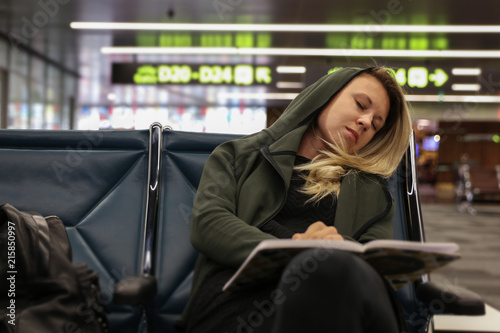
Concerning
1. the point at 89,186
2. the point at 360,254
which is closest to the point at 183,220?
the point at 89,186

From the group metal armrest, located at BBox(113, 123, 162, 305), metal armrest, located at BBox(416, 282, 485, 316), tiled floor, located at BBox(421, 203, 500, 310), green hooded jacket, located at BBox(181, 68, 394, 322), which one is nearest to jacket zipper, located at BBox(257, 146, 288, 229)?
green hooded jacket, located at BBox(181, 68, 394, 322)

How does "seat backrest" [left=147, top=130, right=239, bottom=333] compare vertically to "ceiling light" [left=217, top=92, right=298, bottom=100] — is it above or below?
below

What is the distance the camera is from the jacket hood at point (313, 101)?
168cm

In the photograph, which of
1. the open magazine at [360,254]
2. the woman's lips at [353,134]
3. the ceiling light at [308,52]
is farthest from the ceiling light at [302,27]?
the open magazine at [360,254]

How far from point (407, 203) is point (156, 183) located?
0.93 m

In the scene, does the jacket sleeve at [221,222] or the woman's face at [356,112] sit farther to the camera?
the woman's face at [356,112]

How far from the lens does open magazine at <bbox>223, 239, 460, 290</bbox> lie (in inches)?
38.4

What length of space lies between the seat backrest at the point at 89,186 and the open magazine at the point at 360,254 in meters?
0.79

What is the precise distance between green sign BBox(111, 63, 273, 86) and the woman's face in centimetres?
751

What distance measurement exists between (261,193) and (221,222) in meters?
0.21

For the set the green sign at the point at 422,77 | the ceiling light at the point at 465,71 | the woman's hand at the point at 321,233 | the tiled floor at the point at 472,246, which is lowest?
the tiled floor at the point at 472,246

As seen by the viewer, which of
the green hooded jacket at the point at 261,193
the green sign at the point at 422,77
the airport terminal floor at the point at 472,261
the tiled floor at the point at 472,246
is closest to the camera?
the green hooded jacket at the point at 261,193

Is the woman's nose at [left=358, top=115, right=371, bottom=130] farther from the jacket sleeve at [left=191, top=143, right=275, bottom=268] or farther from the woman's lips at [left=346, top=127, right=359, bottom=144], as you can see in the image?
the jacket sleeve at [left=191, top=143, right=275, bottom=268]

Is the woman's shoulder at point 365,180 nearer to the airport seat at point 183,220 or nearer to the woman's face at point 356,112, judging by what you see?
the woman's face at point 356,112
